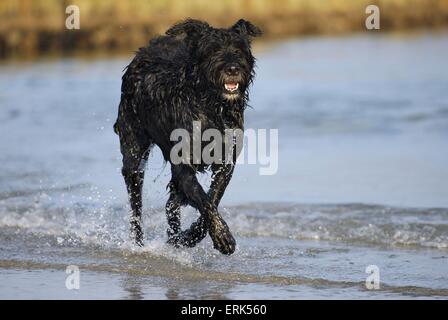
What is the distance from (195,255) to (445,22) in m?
24.9

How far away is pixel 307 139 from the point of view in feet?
49.2

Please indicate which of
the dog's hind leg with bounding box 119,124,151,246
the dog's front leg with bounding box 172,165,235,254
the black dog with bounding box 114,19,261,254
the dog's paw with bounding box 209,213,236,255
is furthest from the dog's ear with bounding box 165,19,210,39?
the dog's paw with bounding box 209,213,236,255

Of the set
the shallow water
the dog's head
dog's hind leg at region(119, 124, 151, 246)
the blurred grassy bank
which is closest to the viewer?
the shallow water

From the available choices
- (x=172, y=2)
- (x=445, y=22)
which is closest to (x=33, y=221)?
(x=172, y=2)

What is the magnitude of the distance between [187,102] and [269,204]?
8.52 feet

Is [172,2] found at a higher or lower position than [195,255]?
higher

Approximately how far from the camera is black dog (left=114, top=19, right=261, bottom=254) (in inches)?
324

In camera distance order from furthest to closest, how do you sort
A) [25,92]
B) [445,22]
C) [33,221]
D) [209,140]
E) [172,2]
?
[445,22] → [172,2] → [25,92] → [33,221] → [209,140]

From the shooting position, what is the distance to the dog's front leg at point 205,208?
26.9 feet

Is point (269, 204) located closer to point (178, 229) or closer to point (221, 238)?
point (178, 229)

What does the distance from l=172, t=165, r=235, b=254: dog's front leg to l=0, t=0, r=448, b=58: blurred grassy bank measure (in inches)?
766

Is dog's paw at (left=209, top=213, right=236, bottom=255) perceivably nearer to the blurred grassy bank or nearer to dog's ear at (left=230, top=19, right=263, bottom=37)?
dog's ear at (left=230, top=19, right=263, bottom=37)

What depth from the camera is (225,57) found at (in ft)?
26.8
